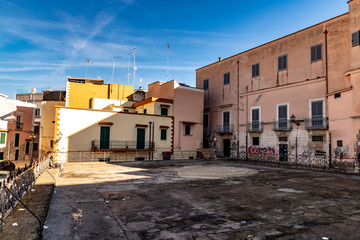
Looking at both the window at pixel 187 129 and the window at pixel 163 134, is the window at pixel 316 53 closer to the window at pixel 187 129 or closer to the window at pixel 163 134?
the window at pixel 187 129

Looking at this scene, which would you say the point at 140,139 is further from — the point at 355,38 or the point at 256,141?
the point at 355,38

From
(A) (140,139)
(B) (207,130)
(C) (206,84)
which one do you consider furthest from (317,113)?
(A) (140,139)

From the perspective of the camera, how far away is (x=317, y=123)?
22188 mm

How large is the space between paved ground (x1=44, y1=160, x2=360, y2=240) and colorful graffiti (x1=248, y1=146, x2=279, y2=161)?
1496 centimetres

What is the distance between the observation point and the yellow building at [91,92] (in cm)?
3450

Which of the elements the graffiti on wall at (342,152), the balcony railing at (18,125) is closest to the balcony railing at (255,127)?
the graffiti on wall at (342,152)

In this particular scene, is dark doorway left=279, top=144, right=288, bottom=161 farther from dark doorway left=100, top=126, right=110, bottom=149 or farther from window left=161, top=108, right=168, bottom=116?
dark doorway left=100, top=126, right=110, bottom=149

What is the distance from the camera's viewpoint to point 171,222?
20.1 feet

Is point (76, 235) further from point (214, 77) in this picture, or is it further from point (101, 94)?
point (101, 94)

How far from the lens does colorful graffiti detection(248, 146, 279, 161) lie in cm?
2571

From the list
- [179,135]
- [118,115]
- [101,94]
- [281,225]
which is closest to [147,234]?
[281,225]

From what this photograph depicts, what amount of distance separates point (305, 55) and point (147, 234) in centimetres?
2455

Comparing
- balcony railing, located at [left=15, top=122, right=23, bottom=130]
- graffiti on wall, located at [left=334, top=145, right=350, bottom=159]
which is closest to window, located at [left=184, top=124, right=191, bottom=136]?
graffiti on wall, located at [left=334, top=145, right=350, bottom=159]

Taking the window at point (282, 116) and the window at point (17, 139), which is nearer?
the window at point (282, 116)
